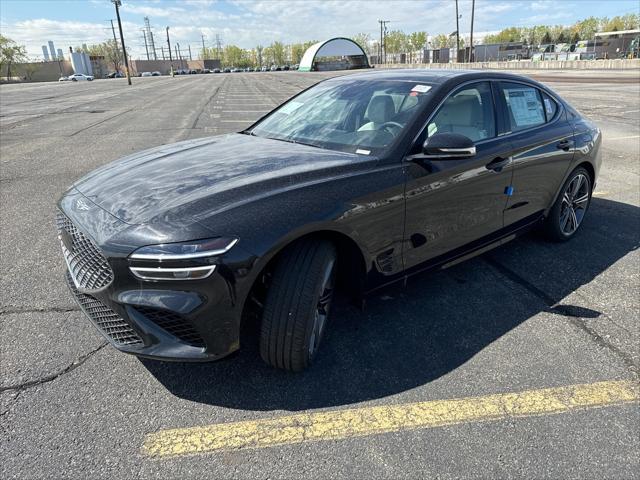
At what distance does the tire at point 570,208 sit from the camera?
425 centimetres

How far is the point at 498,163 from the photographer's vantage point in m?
3.38

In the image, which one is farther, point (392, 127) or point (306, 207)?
point (392, 127)

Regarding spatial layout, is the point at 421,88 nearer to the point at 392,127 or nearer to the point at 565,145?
the point at 392,127

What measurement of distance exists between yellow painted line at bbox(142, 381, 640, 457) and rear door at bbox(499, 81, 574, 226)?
5.17 ft

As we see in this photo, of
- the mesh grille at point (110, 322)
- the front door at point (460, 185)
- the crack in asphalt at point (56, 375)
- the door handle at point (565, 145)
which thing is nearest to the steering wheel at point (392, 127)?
the front door at point (460, 185)

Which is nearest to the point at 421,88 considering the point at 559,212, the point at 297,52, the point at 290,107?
the point at 290,107

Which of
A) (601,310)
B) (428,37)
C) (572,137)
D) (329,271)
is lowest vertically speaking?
(601,310)

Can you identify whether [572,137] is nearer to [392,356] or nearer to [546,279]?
[546,279]

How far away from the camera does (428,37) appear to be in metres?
150

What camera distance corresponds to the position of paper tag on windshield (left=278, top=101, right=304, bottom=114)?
391 cm

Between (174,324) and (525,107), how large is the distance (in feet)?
10.8

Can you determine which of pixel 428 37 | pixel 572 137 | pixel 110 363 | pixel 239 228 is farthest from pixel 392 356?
pixel 428 37

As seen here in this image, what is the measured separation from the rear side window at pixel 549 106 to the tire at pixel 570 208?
0.60 meters

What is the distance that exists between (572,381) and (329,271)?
148cm
